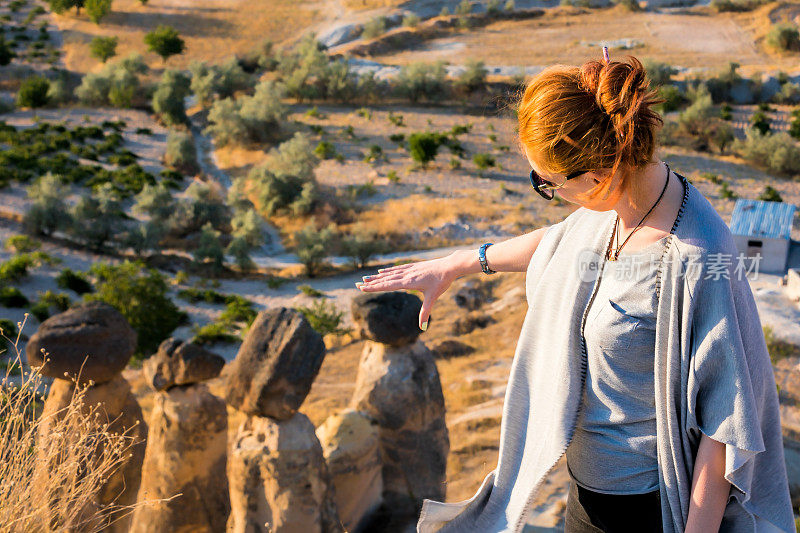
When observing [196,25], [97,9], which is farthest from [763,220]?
[97,9]

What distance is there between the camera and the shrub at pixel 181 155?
2230cm

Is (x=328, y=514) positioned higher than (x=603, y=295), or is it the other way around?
(x=603, y=295)

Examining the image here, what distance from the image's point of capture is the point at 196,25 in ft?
119

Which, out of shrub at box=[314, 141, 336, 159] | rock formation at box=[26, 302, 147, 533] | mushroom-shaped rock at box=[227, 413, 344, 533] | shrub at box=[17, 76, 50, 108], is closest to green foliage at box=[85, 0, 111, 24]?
shrub at box=[17, 76, 50, 108]

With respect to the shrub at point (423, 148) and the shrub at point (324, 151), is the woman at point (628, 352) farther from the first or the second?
the shrub at point (324, 151)

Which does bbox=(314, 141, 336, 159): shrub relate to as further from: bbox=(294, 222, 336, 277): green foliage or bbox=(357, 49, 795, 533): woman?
bbox=(357, 49, 795, 533): woman

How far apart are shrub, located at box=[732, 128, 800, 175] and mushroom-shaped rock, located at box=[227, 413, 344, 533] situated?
18368 millimetres

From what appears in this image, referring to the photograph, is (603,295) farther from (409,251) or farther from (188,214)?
(188,214)

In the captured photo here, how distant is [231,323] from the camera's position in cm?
1395

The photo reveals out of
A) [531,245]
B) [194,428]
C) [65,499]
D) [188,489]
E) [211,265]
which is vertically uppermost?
[531,245]

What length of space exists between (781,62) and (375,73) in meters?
13.3

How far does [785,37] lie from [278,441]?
29579 mm

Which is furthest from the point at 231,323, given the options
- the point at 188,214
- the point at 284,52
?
the point at 284,52

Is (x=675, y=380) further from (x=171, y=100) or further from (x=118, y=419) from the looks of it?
(x=171, y=100)
